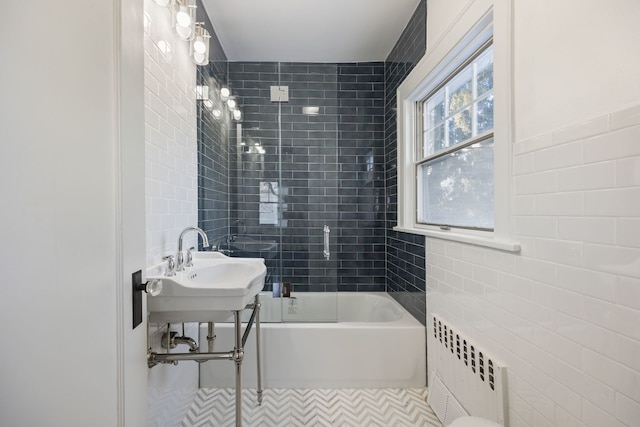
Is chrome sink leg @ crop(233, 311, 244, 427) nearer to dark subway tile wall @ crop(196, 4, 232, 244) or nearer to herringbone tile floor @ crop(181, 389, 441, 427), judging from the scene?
herringbone tile floor @ crop(181, 389, 441, 427)

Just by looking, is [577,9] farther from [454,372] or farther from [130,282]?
[454,372]

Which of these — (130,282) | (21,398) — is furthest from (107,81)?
(21,398)

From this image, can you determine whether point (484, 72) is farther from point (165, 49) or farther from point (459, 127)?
point (165, 49)

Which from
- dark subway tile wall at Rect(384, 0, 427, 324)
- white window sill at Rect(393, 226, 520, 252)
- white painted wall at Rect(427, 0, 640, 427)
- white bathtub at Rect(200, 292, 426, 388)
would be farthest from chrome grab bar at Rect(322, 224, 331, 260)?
white painted wall at Rect(427, 0, 640, 427)

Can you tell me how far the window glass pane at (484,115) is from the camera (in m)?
1.56

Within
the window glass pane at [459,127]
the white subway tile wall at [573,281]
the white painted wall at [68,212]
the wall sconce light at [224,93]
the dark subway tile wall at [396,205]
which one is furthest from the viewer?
the wall sconce light at [224,93]

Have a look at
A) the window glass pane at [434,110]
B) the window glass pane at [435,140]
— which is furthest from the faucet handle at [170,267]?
the window glass pane at [434,110]

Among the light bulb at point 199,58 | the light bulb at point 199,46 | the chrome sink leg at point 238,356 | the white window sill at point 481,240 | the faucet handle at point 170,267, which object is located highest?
the light bulb at point 199,46

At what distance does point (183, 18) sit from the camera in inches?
66.7

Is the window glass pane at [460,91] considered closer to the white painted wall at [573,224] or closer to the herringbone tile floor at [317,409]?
the white painted wall at [573,224]

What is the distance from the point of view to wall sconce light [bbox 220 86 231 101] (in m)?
2.73

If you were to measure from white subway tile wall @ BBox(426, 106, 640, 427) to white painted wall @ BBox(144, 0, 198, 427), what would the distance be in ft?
5.32

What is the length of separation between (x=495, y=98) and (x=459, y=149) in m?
0.51

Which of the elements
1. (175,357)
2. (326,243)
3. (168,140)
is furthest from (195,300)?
(326,243)
